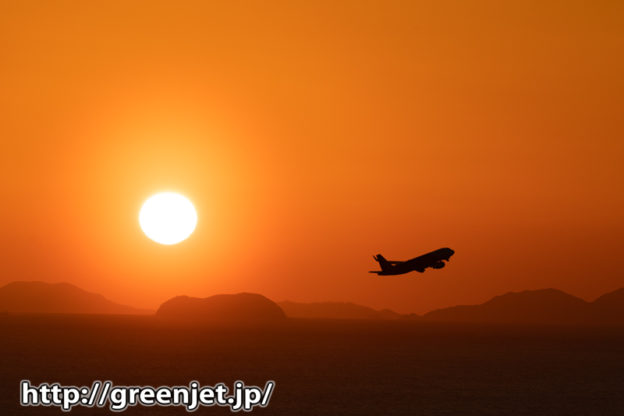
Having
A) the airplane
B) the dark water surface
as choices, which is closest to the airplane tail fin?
the airplane

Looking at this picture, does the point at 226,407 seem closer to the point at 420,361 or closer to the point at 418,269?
the point at 418,269

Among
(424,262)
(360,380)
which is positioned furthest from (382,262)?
(360,380)

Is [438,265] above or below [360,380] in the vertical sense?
below

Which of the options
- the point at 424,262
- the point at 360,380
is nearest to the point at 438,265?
the point at 424,262

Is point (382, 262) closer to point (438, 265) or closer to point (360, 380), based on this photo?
point (438, 265)

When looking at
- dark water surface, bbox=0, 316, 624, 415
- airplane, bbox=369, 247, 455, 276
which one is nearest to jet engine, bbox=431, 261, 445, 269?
airplane, bbox=369, 247, 455, 276

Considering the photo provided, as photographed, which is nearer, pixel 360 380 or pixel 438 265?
pixel 438 265

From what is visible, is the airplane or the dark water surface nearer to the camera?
the airplane

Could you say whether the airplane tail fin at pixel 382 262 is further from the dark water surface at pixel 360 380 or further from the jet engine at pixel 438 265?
the dark water surface at pixel 360 380

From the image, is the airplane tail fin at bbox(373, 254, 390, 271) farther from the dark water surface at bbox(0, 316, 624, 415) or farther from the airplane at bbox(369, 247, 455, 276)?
the dark water surface at bbox(0, 316, 624, 415)

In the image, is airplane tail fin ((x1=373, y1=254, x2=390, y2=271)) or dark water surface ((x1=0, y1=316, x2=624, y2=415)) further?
dark water surface ((x1=0, y1=316, x2=624, y2=415))

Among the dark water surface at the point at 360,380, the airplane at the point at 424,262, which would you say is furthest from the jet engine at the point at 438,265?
the dark water surface at the point at 360,380

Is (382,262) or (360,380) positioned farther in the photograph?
(360,380)

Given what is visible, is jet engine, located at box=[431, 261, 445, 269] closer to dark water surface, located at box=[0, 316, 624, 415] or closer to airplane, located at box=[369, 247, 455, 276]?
airplane, located at box=[369, 247, 455, 276]
